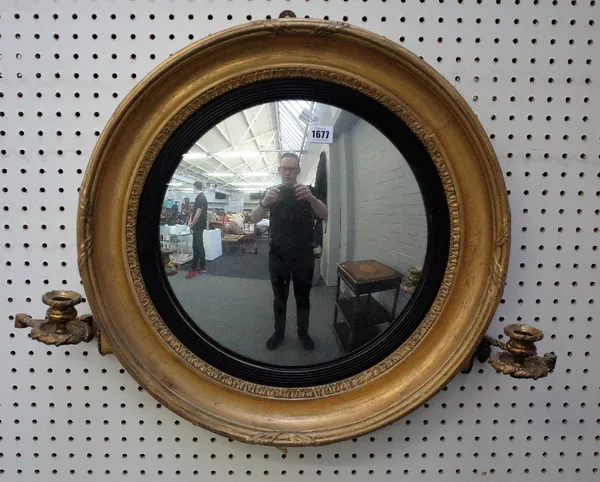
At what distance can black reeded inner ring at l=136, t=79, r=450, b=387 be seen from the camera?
0.52 meters

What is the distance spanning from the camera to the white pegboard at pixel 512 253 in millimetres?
545

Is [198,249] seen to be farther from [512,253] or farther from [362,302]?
[512,253]

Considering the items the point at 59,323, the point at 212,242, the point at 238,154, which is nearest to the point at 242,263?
the point at 212,242

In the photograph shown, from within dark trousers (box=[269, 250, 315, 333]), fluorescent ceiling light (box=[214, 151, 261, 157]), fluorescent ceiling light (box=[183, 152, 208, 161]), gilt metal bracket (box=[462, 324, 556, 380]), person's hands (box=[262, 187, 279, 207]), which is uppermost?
fluorescent ceiling light (box=[214, 151, 261, 157])

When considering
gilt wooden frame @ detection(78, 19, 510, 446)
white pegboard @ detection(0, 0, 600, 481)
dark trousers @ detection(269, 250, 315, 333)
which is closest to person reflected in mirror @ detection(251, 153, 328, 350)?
dark trousers @ detection(269, 250, 315, 333)

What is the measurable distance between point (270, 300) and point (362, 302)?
0.17 metres

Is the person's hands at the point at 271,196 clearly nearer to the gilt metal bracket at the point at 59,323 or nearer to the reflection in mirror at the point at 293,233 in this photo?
the reflection in mirror at the point at 293,233

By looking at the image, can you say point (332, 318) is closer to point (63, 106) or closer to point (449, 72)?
point (449, 72)

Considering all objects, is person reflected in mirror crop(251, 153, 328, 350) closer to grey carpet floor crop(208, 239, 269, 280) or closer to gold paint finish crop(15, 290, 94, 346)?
grey carpet floor crop(208, 239, 269, 280)

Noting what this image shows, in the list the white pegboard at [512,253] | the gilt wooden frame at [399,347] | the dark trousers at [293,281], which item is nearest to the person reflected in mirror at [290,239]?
the dark trousers at [293,281]

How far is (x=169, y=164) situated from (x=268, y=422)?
1.56 feet

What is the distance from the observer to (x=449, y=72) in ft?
1.82

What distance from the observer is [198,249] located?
21.5 inches

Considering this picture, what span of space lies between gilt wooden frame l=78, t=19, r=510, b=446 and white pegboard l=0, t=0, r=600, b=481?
10 cm
